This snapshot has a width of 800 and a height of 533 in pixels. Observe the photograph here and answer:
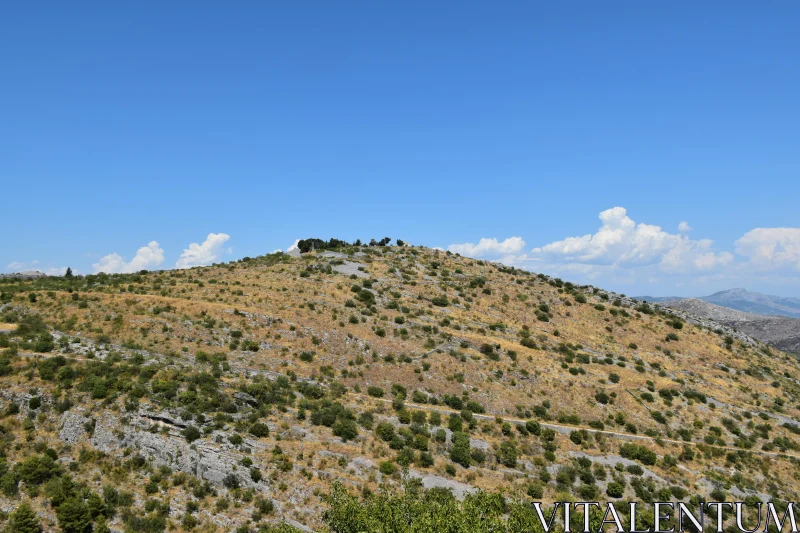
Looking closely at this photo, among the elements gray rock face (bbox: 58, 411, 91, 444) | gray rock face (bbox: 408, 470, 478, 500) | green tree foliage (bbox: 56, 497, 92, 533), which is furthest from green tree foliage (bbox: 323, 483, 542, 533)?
gray rock face (bbox: 58, 411, 91, 444)

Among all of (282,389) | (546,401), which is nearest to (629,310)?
(546,401)

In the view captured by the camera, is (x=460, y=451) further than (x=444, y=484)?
Yes

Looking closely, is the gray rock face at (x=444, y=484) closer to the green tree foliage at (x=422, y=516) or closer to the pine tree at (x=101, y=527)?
the green tree foliage at (x=422, y=516)

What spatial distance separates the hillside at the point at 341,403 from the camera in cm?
2783

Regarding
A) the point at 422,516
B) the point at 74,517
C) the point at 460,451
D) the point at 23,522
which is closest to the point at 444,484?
the point at 460,451

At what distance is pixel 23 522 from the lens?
73.0ft

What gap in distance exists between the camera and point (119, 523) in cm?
2419

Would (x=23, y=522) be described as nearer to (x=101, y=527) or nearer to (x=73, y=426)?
(x=101, y=527)

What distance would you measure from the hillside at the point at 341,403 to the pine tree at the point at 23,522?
0.88m

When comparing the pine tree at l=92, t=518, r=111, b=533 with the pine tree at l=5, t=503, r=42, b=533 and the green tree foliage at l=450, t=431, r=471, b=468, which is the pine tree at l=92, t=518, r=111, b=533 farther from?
the green tree foliage at l=450, t=431, r=471, b=468

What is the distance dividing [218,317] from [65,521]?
1201 inches

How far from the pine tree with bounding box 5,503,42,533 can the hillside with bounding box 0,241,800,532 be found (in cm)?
88

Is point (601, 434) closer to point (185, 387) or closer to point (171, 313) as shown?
point (185, 387)

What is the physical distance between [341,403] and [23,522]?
908 inches
